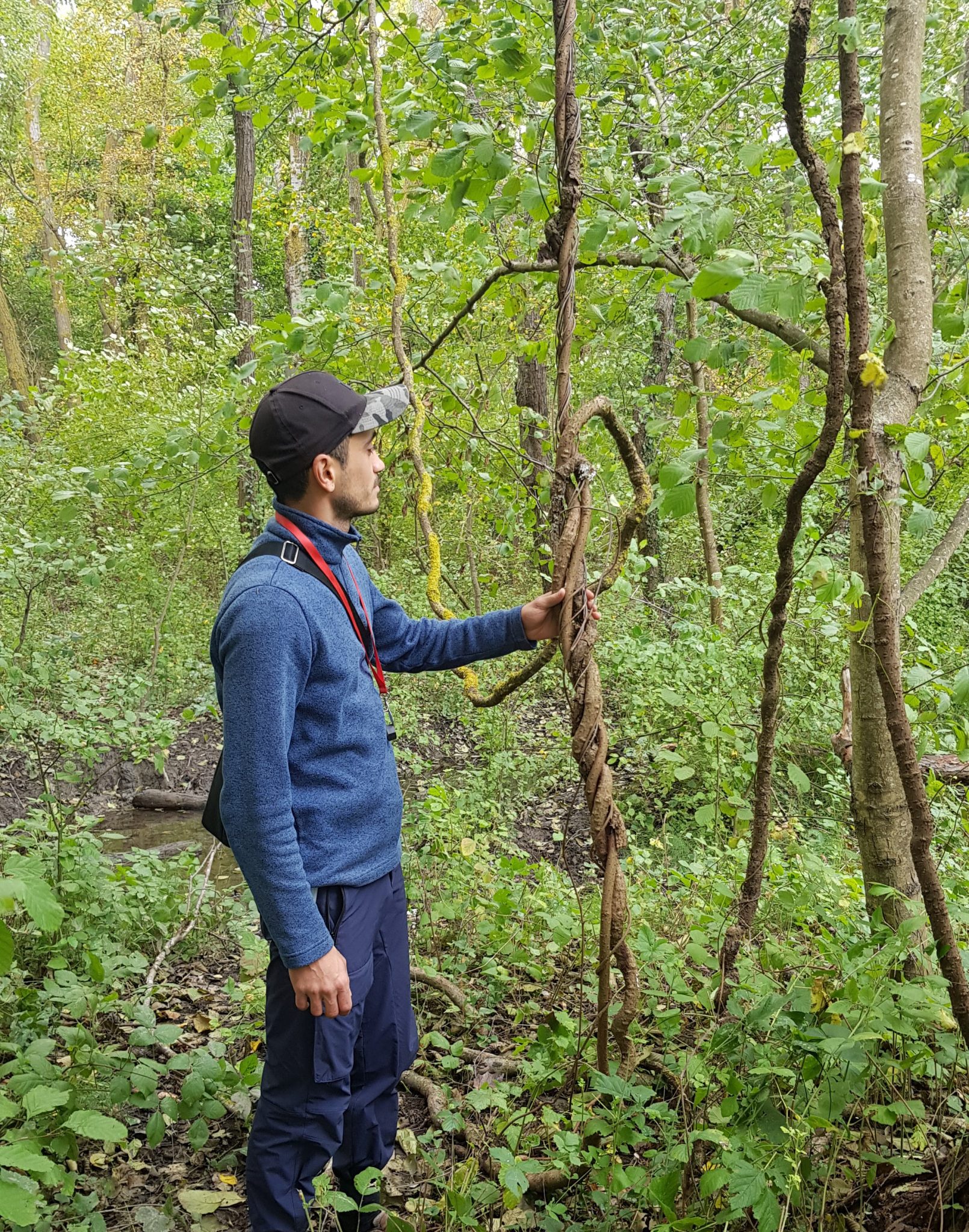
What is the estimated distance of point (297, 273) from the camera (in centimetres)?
1539

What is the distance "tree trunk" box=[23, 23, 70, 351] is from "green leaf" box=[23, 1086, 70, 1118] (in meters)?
20.8

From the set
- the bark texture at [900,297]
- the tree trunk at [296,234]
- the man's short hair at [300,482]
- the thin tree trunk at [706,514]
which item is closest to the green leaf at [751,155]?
the bark texture at [900,297]

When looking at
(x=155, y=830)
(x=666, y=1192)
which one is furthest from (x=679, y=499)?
(x=155, y=830)

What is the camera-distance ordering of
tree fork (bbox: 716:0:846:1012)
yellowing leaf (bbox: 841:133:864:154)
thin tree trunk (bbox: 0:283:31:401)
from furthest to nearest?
thin tree trunk (bbox: 0:283:31:401), tree fork (bbox: 716:0:846:1012), yellowing leaf (bbox: 841:133:864:154)

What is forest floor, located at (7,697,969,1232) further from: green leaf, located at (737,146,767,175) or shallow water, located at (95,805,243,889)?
green leaf, located at (737,146,767,175)

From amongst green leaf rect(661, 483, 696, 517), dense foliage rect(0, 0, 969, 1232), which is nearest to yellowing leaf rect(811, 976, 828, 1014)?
dense foliage rect(0, 0, 969, 1232)

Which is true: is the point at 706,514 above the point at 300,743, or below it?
above

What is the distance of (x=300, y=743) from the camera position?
2035mm

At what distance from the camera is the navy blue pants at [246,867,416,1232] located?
198 centimetres

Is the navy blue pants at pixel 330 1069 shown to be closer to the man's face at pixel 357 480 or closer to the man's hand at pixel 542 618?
the man's hand at pixel 542 618

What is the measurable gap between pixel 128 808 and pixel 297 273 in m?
11.6

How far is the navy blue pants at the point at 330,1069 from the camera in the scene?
198 centimetres

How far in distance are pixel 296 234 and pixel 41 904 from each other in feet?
53.1

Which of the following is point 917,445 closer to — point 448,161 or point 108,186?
point 448,161
